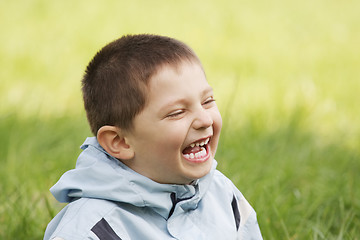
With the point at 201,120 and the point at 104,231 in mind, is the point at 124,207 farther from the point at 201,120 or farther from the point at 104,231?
the point at 201,120

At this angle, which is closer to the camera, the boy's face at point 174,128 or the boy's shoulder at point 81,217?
the boy's shoulder at point 81,217

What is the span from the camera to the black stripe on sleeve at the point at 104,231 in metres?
1.69

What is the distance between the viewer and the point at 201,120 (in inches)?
70.8

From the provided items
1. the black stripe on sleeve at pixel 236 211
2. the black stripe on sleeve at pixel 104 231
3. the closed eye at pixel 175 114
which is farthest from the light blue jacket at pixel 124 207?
the closed eye at pixel 175 114

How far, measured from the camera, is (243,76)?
16.1ft

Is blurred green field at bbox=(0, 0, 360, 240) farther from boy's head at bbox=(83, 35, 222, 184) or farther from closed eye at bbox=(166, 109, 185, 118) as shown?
closed eye at bbox=(166, 109, 185, 118)

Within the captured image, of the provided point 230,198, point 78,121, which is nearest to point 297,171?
point 230,198

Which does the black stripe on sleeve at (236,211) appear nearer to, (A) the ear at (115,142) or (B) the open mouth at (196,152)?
(B) the open mouth at (196,152)

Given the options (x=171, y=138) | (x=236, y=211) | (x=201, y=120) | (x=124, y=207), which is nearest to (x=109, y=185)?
(x=124, y=207)

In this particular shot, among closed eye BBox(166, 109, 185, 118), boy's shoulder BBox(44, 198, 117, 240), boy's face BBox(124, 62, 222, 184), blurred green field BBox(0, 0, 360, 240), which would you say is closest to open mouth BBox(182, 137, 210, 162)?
boy's face BBox(124, 62, 222, 184)

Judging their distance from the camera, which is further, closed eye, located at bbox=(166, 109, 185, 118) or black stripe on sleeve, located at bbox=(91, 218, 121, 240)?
closed eye, located at bbox=(166, 109, 185, 118)

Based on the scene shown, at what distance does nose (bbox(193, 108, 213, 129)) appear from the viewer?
180 cm

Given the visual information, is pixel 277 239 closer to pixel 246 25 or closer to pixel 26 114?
pixel 26 114

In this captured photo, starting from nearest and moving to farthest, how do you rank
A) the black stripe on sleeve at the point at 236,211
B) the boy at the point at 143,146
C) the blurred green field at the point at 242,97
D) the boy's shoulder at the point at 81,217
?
the boy's shoulder at the point at 81,217
the boy at the point at 143,146
the black stripe on sleeve at the point at 236,211
the blurred green field at the point at 242,97
